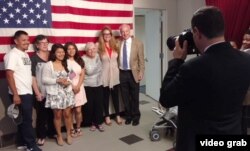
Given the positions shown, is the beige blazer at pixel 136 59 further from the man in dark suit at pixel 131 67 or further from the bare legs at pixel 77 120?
the bare legs at pixel 77 120

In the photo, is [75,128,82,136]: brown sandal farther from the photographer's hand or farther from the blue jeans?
the photographer's hand

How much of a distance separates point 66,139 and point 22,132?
62 centimetres

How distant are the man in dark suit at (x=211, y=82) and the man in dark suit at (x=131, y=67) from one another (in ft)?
8.47

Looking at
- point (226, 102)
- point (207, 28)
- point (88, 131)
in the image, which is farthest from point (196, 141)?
point (88, 131)

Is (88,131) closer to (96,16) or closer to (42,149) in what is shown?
(42,149)

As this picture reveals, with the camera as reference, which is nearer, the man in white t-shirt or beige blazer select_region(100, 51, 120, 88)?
the man in white t-shirt

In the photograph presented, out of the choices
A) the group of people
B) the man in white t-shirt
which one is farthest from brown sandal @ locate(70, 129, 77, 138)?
the man in white t-shirt

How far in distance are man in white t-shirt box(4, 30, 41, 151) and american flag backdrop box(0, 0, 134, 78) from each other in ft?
0.83

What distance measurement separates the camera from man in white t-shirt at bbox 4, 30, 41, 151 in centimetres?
264

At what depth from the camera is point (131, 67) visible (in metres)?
3.70

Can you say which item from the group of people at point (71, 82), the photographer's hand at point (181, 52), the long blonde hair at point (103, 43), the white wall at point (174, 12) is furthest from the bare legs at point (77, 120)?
the photographer's hand at point (181, 52)

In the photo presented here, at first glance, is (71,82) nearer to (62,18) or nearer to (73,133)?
(73,133)

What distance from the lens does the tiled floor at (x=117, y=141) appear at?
2.98 meters

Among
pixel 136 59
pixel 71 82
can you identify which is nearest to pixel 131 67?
pixel 136 59
